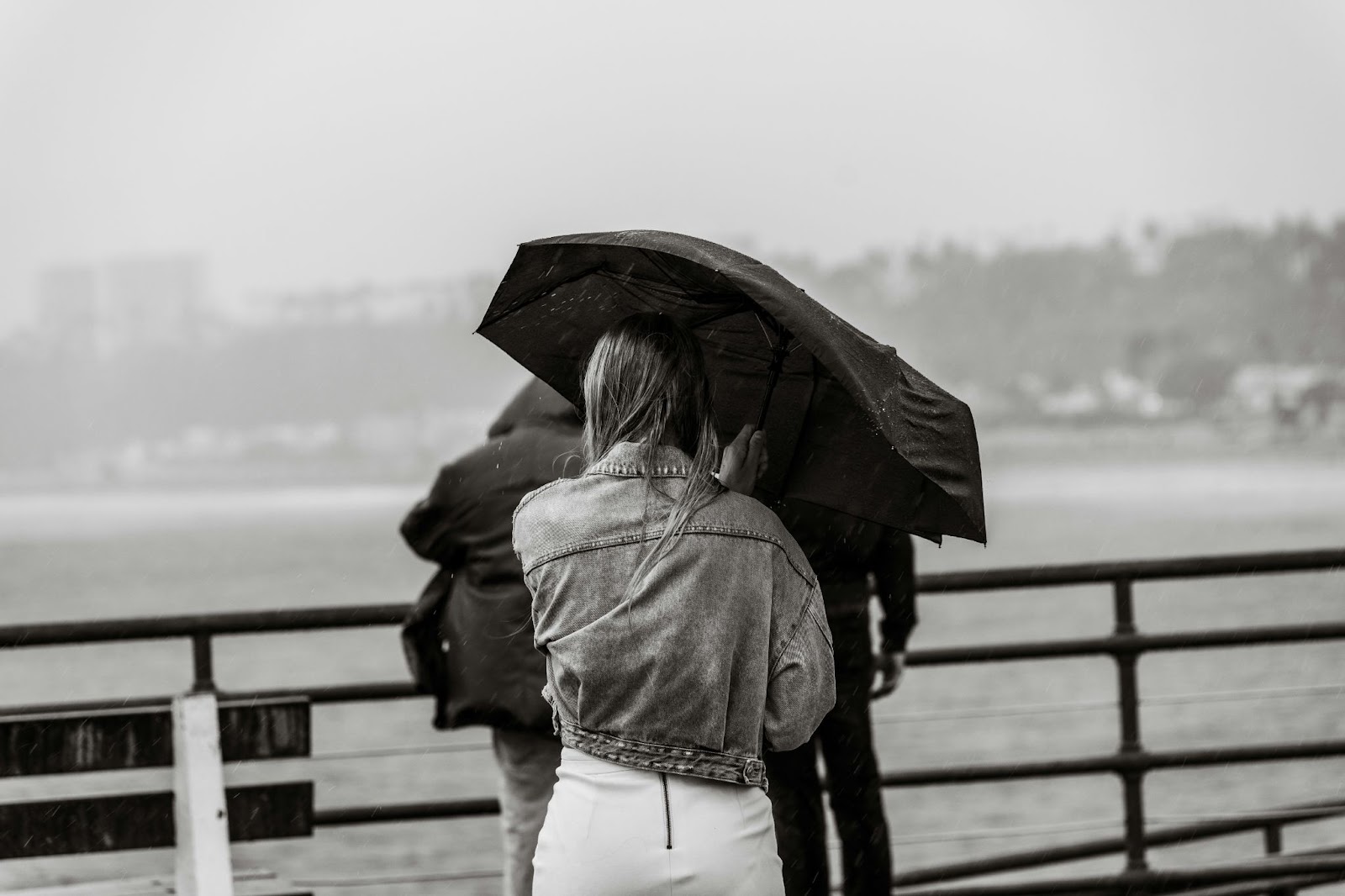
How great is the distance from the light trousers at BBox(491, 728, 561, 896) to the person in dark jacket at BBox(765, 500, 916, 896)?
0.53m

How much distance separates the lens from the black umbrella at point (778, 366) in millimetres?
2561

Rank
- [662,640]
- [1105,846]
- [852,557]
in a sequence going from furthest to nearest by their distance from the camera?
[1105,846]
[852,557]
[662,640]

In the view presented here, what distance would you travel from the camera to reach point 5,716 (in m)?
3.21

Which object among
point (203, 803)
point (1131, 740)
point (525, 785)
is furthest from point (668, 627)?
point (1131, 740)

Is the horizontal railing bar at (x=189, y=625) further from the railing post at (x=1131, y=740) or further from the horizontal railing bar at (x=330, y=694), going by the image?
the railing post at (x=1131, y=740)

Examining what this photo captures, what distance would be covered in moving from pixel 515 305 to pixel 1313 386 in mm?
186422

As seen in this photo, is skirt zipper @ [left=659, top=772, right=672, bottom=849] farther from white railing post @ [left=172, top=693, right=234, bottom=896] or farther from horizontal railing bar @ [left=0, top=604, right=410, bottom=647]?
horizontal railing bar @ [left=0, top=604, right=410, bottom=647]

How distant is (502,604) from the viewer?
12.9 feet

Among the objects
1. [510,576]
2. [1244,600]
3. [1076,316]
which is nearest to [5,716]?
[510,576]

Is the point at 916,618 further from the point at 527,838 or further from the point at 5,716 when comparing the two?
the point at 5,716

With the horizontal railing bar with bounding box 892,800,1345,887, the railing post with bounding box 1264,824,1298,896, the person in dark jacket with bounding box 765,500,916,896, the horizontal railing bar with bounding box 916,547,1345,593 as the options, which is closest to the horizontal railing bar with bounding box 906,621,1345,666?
the horizontal railing bar with bounding box 916,547,1345,593

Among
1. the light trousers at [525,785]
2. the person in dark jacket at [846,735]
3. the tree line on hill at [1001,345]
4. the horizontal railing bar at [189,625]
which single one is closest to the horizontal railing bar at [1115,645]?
the person in dark jacket at [846,735]

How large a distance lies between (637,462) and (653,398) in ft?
0.33

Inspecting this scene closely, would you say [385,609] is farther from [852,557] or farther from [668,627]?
[668,627]
